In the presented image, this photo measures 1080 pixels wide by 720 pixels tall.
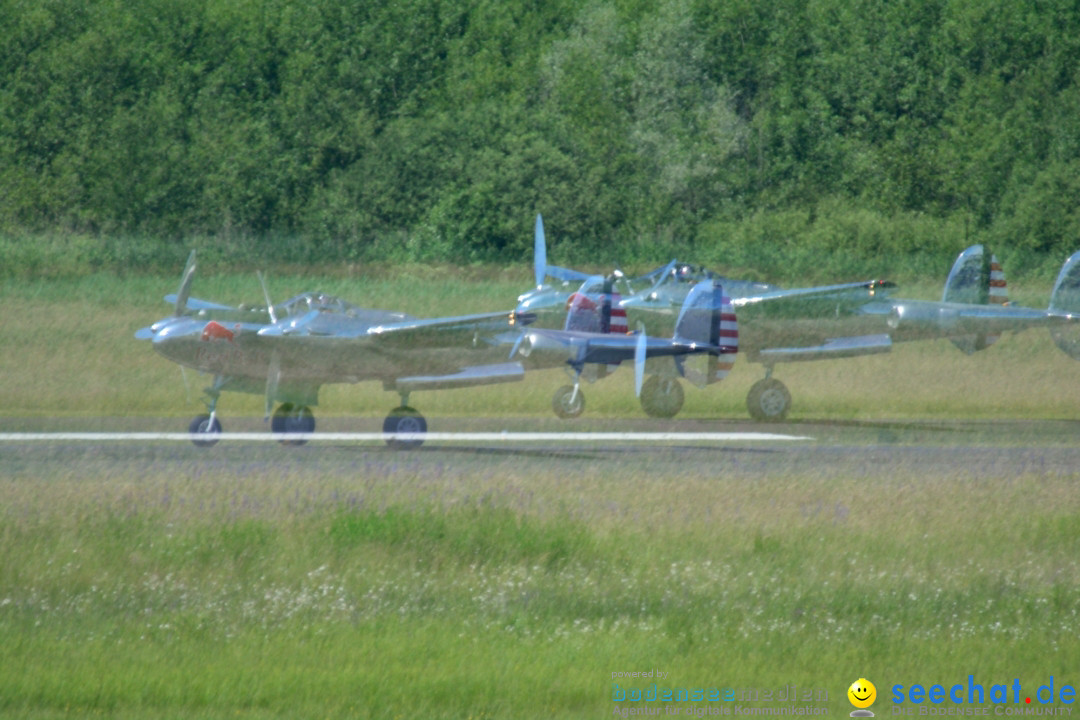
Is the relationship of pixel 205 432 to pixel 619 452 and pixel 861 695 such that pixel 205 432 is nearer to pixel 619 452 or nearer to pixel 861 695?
pixel 619 452

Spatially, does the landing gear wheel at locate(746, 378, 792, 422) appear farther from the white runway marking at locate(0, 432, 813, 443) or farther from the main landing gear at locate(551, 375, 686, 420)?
the white runway marking at locate(0, 432, 813, 443)

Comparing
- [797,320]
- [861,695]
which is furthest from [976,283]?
[861,695]

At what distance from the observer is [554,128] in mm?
41406

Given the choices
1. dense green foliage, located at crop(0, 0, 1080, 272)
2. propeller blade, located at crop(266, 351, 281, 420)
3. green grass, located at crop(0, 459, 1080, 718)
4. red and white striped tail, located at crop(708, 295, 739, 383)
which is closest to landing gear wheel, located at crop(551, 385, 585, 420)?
red and white striped tail, located at crop(708, 295, 739, 383)

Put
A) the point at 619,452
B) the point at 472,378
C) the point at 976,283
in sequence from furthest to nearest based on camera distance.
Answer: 1. the point at 976,283
2. the point at 472,378
3. the point at 619,452

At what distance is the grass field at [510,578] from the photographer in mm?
6086

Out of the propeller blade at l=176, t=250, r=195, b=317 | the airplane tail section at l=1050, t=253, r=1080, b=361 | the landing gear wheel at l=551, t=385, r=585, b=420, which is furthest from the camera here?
the airplane tail section at l=1050, t=253, r=1080, b=361

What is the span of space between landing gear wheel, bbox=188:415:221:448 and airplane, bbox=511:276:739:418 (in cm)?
408

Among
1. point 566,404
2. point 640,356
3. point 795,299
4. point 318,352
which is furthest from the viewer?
point 795,299

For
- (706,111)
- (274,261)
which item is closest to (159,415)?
(274,261)

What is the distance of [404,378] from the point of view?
53.9ft

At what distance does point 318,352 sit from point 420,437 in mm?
1735

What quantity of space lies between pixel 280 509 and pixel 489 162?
31.0 m

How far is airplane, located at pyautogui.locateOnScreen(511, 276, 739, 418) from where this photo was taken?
16.9 metres
